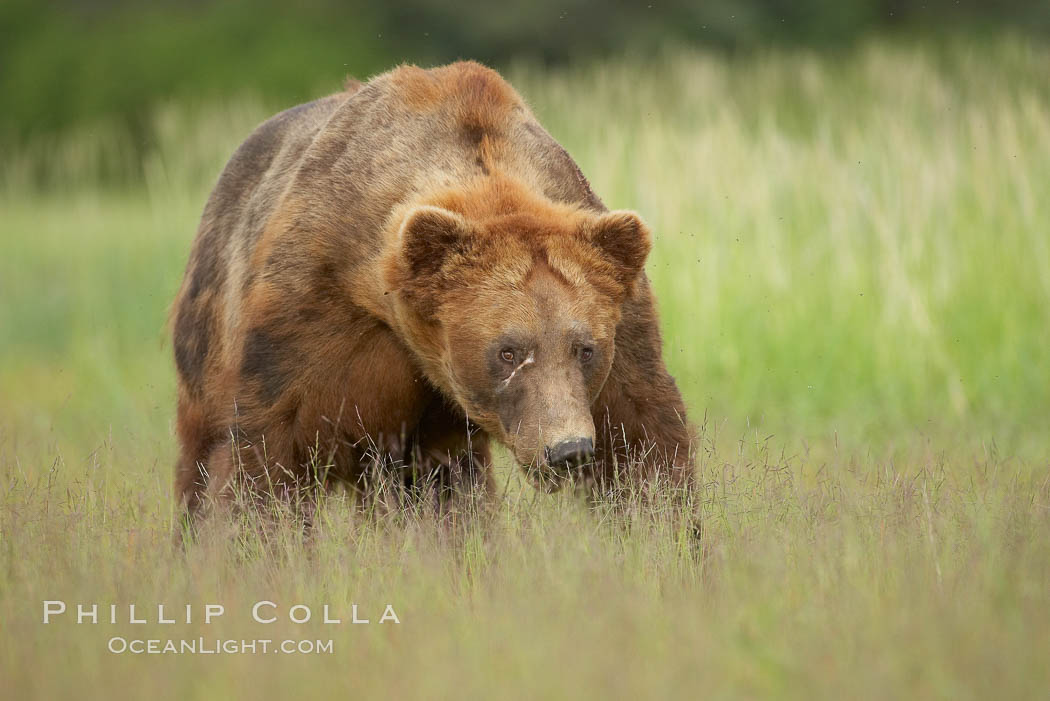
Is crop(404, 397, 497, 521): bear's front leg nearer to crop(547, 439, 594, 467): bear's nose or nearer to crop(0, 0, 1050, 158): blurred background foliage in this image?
crop(547, 439, 594, 467): bear's nose

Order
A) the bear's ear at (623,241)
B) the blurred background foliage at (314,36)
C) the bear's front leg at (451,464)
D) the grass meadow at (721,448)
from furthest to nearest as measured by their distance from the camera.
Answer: the blurred background foliage at (314,36) → the bear's front leg at (451,464) → the bear's ear at (623,241) → the grass meadow at (721,448)

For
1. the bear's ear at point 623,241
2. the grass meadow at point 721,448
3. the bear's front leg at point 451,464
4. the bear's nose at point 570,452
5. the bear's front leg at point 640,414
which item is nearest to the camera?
the grass meadow at point 721,448

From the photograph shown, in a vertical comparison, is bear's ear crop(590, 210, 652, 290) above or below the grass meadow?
above

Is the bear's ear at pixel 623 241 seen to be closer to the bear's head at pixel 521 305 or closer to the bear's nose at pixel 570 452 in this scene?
the bear's head at pixel 521 305

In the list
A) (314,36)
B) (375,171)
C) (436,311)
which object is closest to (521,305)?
(436,311)

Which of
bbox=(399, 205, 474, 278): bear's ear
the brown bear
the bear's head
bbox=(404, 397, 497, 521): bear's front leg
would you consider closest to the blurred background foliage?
bbox=(404, 397, 497, 521): bear's front leg

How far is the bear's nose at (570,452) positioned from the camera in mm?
4141

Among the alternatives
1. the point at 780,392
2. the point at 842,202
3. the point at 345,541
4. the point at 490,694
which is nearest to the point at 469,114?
the point at 345,541

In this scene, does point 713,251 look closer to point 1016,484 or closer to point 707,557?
point 1016,484

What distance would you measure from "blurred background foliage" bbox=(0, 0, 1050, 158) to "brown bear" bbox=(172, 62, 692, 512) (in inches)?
538

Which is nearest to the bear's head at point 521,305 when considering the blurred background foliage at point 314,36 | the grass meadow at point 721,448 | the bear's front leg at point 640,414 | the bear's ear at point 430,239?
the bear's ear at point 430,239

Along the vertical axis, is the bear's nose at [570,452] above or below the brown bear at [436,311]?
below

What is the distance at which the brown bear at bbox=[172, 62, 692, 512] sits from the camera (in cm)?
441

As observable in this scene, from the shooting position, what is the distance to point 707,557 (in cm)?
446
